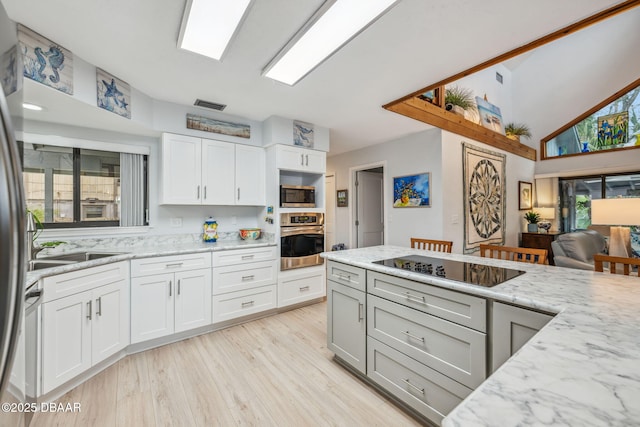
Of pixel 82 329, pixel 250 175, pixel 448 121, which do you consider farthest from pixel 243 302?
pixel 448 121

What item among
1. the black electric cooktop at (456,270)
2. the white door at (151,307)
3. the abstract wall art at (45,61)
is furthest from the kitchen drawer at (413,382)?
the abstract wall art at (45,61)

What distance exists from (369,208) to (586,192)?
4468 millimetres

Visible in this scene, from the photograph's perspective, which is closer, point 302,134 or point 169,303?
point 169,303

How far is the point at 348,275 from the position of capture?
2.07 metres

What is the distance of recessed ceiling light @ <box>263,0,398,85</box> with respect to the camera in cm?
146

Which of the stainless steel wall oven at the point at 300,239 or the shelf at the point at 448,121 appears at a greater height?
the shelf at the point at 448,121

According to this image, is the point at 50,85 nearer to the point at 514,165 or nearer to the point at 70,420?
the point at 70,420

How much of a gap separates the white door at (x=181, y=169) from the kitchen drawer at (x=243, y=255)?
691mm

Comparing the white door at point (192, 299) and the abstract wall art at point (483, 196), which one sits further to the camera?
the abstract wall art at point (483, 196)

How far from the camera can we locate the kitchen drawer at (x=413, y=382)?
1426 millimetres

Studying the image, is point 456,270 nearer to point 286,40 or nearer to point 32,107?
point 286,40

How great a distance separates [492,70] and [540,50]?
0.93 metres

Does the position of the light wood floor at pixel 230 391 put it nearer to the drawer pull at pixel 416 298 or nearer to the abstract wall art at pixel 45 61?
the drawer pull at pixel 416 298

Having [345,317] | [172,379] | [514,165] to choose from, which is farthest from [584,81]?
[172,379]
